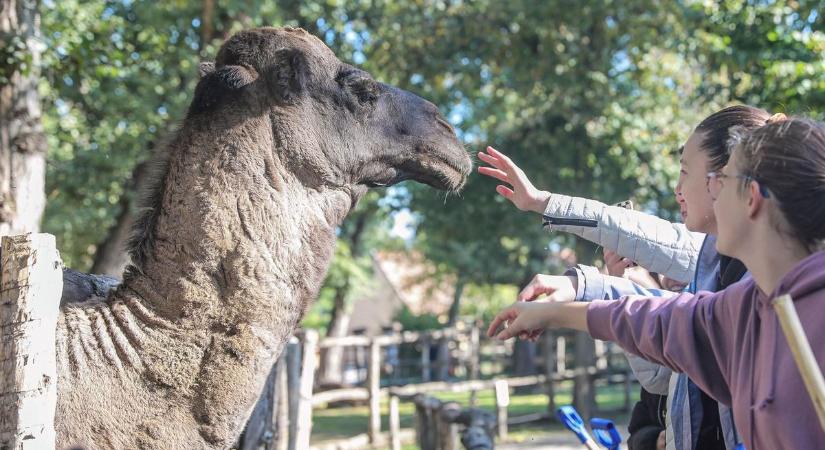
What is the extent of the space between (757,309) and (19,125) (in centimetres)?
637

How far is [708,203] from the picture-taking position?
105 inches

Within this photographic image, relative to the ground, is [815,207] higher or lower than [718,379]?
higher

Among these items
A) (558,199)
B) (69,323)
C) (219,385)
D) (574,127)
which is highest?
(574,127)

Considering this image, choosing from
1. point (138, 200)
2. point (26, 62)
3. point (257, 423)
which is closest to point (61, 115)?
point (26, 62)

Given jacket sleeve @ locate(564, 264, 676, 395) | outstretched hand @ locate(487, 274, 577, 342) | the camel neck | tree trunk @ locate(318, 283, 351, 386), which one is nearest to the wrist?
jacket sleeve @ locate(564, 264, 676, 395)

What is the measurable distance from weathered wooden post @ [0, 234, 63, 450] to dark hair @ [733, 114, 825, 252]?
6.41ft

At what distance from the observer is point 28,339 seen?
99.0 inches

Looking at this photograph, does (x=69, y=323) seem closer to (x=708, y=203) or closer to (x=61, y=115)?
(x=708, y=203)

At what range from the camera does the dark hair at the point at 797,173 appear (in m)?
1.81

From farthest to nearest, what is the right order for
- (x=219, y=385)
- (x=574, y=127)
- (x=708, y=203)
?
(x=574, y=127), (x=219, y=385), (x=708, y=203)

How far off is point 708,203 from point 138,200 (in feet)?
6.73

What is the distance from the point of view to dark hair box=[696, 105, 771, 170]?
2682mm

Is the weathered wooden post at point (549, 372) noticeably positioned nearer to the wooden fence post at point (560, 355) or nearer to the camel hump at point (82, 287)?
the wooden fence post at point (560, 355)

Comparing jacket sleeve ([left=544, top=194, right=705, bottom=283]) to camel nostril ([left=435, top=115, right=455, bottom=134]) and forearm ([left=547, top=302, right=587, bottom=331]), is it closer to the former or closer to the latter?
camel nostril ([left=435, top=115, right=455, bottom=134])
